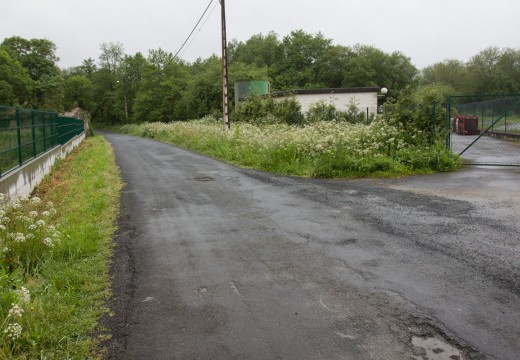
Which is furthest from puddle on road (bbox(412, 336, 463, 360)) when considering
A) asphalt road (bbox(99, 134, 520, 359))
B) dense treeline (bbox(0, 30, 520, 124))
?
dense treeline (bbox(0, 30, 520, 124))

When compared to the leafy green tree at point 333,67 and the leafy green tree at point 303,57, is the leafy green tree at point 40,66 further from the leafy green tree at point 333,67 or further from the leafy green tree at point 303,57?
the leafy green tree at point 333,67

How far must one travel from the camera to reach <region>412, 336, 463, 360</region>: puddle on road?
326 cm

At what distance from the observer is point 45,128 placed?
50.2ft

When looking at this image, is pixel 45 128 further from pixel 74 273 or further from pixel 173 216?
pixel 74 273

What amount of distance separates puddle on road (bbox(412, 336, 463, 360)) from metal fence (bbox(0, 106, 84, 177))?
845 centimetres

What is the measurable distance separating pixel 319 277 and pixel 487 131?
17.8 m

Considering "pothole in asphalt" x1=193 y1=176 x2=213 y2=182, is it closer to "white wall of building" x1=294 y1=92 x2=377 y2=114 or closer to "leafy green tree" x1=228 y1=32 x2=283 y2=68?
"white wall of building" x1=294 y1=92 x2=377 y2=114

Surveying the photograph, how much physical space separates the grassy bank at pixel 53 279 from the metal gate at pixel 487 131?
37.7 feet

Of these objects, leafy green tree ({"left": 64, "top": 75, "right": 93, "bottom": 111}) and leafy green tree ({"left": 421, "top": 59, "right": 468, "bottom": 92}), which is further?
leafy green tree ({"left": 64, "top": 75, "right": 93, "bottom": 111})

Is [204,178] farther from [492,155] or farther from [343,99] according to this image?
[343,99]

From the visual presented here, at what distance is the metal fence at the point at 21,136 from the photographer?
9422mm

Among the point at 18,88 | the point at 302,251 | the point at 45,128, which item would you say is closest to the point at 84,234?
the point at 302,251

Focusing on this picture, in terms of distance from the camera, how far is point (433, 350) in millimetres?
3355

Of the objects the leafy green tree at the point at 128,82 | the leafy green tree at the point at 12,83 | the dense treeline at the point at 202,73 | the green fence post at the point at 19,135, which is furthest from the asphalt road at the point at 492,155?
the leafy green tree at the point at 128,82
